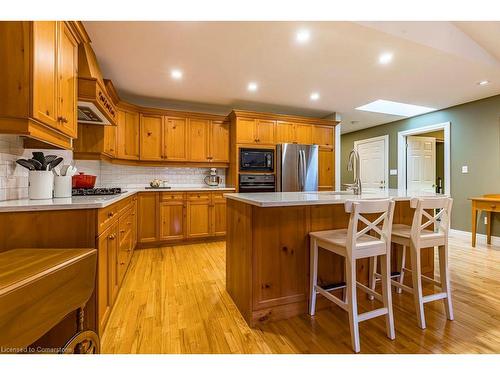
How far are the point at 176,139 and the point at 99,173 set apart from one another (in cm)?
134

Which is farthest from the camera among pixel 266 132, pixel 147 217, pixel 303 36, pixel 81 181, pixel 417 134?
pixel 417 134

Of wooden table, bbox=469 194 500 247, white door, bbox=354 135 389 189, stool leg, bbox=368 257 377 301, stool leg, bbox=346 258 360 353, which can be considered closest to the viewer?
stool leg, bbox=346 258 360 353

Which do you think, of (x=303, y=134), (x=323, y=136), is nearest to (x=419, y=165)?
(x=323, y=136)

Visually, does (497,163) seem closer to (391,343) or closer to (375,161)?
(375,161)

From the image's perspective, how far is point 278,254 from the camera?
1.88m

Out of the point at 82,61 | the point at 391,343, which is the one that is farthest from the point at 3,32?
the point at 391,343

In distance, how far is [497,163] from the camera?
3.97 meters

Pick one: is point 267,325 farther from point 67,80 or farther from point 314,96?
point 314,96

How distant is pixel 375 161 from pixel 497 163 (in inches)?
90.4

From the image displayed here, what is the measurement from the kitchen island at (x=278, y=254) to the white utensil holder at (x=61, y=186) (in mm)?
1302

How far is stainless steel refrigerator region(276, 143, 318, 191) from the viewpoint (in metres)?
4.52

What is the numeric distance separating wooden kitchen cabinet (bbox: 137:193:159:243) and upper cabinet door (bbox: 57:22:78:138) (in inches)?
75.8

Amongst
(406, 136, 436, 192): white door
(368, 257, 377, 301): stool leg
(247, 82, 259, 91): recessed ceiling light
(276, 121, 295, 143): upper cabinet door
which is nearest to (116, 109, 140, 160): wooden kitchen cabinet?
(247, 82, 259, 91): recessed ceiling light

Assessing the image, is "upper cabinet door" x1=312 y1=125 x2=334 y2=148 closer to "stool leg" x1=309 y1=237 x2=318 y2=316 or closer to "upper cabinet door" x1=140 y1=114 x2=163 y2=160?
"upper cabinet door" x1=140 y1=114 x2=163 y2=160
